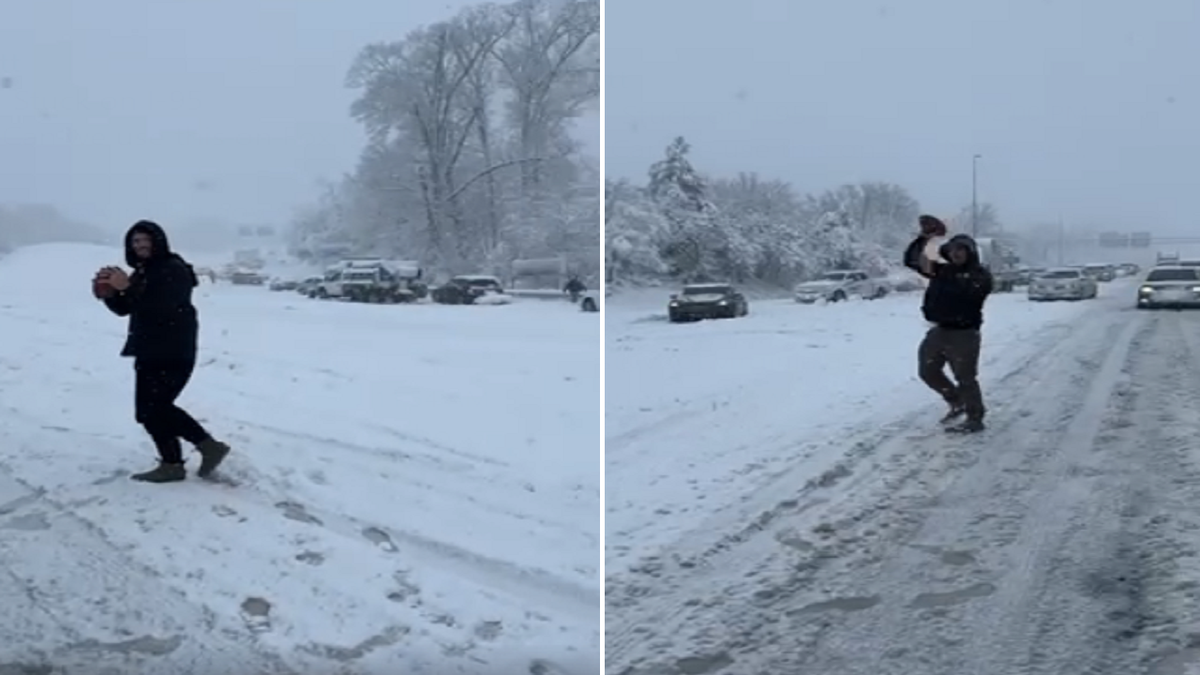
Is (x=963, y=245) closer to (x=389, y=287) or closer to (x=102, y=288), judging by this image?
(x=102, y=288)

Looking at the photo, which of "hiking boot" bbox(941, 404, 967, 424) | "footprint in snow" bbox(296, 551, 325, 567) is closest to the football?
"footprint in snow" bbox(296, 551, 325, 567)

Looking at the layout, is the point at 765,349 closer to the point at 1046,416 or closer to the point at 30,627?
the point at 1046,416

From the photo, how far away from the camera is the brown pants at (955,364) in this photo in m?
7.13

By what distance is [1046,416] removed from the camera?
24.8ft

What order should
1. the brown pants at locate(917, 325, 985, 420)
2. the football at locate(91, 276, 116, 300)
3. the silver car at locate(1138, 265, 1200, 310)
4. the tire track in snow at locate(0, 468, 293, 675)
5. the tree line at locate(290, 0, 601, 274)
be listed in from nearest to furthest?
the tire track in snow at locate(0, 468, 293, 675) → the football at locate(91, 276, 116, 300) → the brown pants at locate(917, 325, 985, 420) → the silver car at locate(1138, 265, 1200, 310) → the tree line at locate(290, 0, 601, 274)

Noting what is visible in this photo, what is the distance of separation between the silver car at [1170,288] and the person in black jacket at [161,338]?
4.86 metres

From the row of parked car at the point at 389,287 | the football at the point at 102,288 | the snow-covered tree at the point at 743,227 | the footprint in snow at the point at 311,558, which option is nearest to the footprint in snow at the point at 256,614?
the footprint in snow at the point at 311,558

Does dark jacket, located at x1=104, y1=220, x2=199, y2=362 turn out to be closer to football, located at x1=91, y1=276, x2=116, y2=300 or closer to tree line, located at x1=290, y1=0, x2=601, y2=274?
football, located at x1=91, y1=276, x2=116, y2=300

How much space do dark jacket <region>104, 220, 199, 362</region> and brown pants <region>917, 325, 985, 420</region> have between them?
392 cm

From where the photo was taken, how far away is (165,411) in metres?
6.17

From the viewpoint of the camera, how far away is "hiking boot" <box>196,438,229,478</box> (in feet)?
20.5

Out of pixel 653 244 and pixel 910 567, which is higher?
pixel 653 244

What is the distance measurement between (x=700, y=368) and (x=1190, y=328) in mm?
4687

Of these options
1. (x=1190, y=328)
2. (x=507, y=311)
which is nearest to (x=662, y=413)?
(x=507, y=311)
